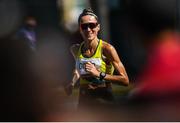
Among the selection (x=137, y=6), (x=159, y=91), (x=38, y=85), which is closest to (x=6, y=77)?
(x=38, y=85)

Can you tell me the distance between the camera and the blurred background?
7.70 meters

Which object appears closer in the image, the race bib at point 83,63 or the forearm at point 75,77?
the race bib at point 83,63

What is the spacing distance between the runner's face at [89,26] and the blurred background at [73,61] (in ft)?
2.97

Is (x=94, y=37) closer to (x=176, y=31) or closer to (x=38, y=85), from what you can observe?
(x=38, y=85)

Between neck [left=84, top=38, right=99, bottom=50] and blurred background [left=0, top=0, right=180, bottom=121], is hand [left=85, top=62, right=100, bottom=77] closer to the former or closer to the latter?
neck [left=84, top=38, right=99, bottom=50]

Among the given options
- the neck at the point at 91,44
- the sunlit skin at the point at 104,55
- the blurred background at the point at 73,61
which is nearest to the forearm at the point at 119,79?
the sunlit skin at the point at 104,55

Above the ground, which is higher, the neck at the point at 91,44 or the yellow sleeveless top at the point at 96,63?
the neck at the point at 91,44

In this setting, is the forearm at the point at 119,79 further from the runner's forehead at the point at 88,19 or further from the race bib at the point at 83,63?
the runner's forehead at the point at 88,19

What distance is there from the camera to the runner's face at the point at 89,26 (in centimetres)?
394

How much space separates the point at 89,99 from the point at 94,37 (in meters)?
0.58

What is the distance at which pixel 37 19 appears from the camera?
897 inches

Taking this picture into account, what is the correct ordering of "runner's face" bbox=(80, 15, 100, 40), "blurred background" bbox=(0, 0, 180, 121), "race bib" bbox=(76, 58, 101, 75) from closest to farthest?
1. "runner's face" bbox=(80, 15, 100, 40)
2. "race bib" bbox=(76, 58, 101, 75)
3. "blurred background" bbox=(0, 0, 180, 121)

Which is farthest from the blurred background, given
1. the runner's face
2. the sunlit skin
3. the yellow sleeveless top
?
the runner's face

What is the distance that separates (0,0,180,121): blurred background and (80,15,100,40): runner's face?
2.97ft
